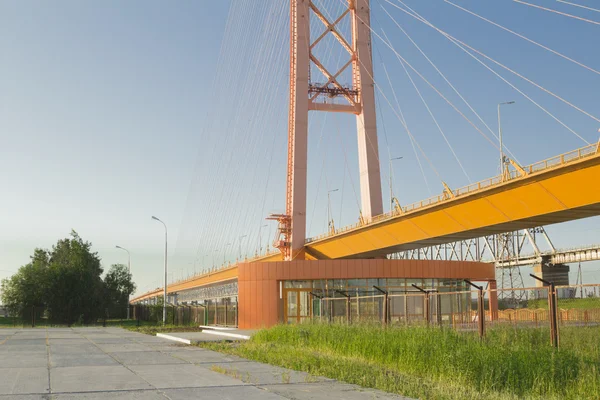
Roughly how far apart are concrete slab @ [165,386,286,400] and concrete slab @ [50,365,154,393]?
105cm

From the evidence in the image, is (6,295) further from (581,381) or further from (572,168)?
(581,381)

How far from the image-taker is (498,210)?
3312cm

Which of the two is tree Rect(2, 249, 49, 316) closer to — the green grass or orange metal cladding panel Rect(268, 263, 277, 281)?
orange metal cladding panel Rect(268, 263, 277, 281)

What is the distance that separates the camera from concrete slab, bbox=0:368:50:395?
12.1 meters

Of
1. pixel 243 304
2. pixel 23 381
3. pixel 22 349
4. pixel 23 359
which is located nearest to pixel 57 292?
pixel 243 304

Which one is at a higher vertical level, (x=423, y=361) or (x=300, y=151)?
(x=300, y=151)

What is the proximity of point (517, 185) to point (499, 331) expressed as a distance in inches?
622

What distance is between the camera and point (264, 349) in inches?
812

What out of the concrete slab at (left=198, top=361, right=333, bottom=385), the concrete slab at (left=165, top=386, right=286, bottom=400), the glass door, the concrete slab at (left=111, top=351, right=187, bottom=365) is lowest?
the concrete slab at (left=111, top=351, right=187, bottom=365)

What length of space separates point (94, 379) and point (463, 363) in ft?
24.3

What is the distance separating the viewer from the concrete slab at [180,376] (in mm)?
12859

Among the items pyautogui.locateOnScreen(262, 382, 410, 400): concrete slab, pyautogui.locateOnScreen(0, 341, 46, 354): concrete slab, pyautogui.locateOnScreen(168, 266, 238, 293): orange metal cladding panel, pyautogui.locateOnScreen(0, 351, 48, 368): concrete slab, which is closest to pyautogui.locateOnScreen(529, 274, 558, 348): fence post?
pyautogui.locateOnScreen(262, 382, 410, 400): concrete slab

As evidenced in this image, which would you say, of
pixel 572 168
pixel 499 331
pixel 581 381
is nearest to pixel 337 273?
pixel 572 168

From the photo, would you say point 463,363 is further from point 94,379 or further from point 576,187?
point 576,187
